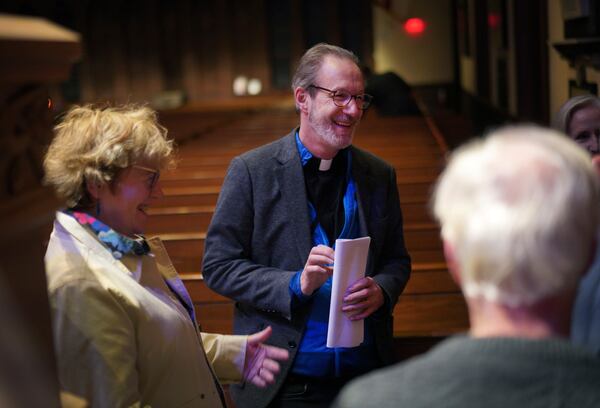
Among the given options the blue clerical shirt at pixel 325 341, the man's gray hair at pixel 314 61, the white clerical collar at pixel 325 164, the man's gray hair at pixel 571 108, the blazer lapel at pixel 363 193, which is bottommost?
the blue clerical shirt at pixel 325 341

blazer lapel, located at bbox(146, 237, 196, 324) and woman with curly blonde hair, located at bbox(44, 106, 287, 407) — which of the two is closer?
woman with curly blonde hair, located at bbox(44, 106, 287, 407)

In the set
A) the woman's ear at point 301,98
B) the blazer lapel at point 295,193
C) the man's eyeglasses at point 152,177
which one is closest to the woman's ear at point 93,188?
the man's eyeglasses at point 152,177

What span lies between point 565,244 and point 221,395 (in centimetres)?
132

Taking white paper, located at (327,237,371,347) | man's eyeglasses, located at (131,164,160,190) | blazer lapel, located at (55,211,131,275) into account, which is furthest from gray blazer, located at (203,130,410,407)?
blazer lapel, located at (55,211,131,275)

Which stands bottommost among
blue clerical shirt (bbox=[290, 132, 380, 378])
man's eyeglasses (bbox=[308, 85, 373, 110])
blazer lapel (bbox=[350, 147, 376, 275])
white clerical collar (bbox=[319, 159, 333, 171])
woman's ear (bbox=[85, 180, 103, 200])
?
blue clerical shirt (bbox=[290, 132, 380, 378])

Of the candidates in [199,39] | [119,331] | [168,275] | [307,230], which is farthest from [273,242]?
[199,39]

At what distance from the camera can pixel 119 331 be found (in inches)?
64.0

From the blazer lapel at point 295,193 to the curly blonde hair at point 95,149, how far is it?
51 cm

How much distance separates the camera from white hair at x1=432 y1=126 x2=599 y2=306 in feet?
3.03

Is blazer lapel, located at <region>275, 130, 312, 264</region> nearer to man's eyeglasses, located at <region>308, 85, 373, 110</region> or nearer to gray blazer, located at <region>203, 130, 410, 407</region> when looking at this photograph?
gray blazer, located at <region>203, 130, 410, 407</region>

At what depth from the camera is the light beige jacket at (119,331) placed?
1.59 metres

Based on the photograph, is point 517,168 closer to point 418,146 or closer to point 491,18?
point 418,146

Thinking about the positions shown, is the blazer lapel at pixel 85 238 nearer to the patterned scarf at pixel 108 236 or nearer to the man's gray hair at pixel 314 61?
the patterned scarf at pixel 108 236

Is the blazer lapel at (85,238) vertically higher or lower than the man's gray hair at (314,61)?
lower
